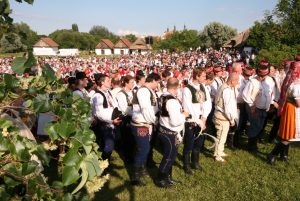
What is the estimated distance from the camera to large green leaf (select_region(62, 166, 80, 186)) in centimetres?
111

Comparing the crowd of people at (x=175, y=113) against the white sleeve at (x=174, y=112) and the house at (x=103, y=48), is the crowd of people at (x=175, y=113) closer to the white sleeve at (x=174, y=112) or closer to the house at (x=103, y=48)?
the white sleeve at (x=174, y=112)

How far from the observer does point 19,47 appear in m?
1.44

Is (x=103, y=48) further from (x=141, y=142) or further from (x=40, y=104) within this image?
(x=40, y=104)

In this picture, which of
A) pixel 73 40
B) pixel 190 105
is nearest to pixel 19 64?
A: pixel 190 105

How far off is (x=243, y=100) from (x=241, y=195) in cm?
295

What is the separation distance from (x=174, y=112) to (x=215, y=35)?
81650 millimetres

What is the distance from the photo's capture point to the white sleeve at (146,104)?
211 inches

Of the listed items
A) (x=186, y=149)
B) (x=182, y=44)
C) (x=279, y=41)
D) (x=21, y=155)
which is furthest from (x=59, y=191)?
(x=182, y=44)

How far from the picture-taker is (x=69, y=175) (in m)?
1.11

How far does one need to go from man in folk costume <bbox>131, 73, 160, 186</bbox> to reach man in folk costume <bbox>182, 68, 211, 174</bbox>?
622mm

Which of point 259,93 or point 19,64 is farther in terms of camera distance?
point 259,93

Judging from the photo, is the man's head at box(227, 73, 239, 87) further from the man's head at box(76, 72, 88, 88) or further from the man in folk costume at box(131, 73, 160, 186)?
the man's head at box(76, 72, 88, 88)

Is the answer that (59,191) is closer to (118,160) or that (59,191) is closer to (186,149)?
(186,149)

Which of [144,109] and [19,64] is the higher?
[19,64]
